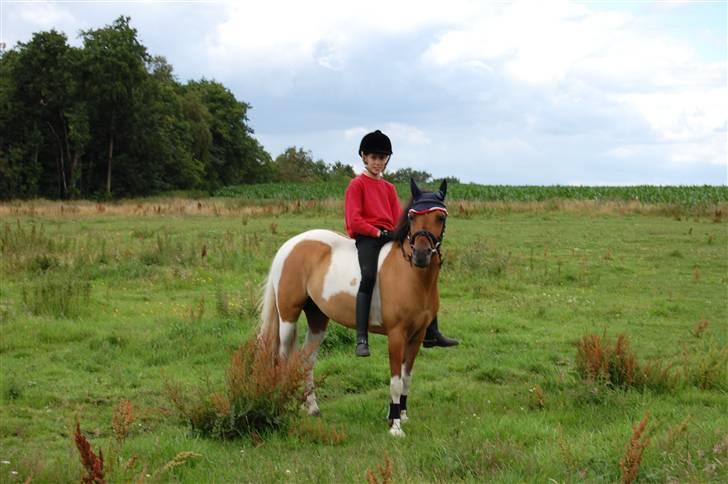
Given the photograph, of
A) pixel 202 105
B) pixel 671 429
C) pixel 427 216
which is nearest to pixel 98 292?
pixel 427 216

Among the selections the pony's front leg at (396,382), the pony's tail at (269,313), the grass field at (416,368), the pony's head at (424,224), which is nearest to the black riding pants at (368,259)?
the pony's head at (424,224)

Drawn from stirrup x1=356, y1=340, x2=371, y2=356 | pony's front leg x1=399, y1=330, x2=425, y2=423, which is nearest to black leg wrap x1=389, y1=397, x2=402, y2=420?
pony's front leg x1=399, y1=330, x2=425, y2=423

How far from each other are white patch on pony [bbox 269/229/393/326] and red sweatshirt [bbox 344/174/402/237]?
209 millimetres

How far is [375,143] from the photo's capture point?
295 inches

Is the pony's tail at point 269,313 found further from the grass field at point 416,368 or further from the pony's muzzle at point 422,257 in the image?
the pony's muzzle at point 422,257

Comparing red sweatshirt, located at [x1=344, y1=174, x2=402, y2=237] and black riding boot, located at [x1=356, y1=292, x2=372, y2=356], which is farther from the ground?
red sweatshirt, located at [x1=344, y1=174, x2=402, y2=237]

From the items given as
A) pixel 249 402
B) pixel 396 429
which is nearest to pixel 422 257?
pixel 396 429

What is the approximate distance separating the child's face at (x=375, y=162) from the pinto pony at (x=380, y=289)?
0.61 meters

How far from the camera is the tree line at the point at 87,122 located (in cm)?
5491

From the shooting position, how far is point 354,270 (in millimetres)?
7457

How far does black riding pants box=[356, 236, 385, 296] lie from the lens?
23.8ft

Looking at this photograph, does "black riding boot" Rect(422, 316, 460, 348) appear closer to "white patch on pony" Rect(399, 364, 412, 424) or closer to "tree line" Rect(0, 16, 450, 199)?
"white patch on pony" Rect(399, 364, 412, 424)

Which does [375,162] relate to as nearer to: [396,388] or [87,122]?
[396,388]

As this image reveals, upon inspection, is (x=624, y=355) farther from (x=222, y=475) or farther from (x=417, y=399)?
(x=222, y=475)
